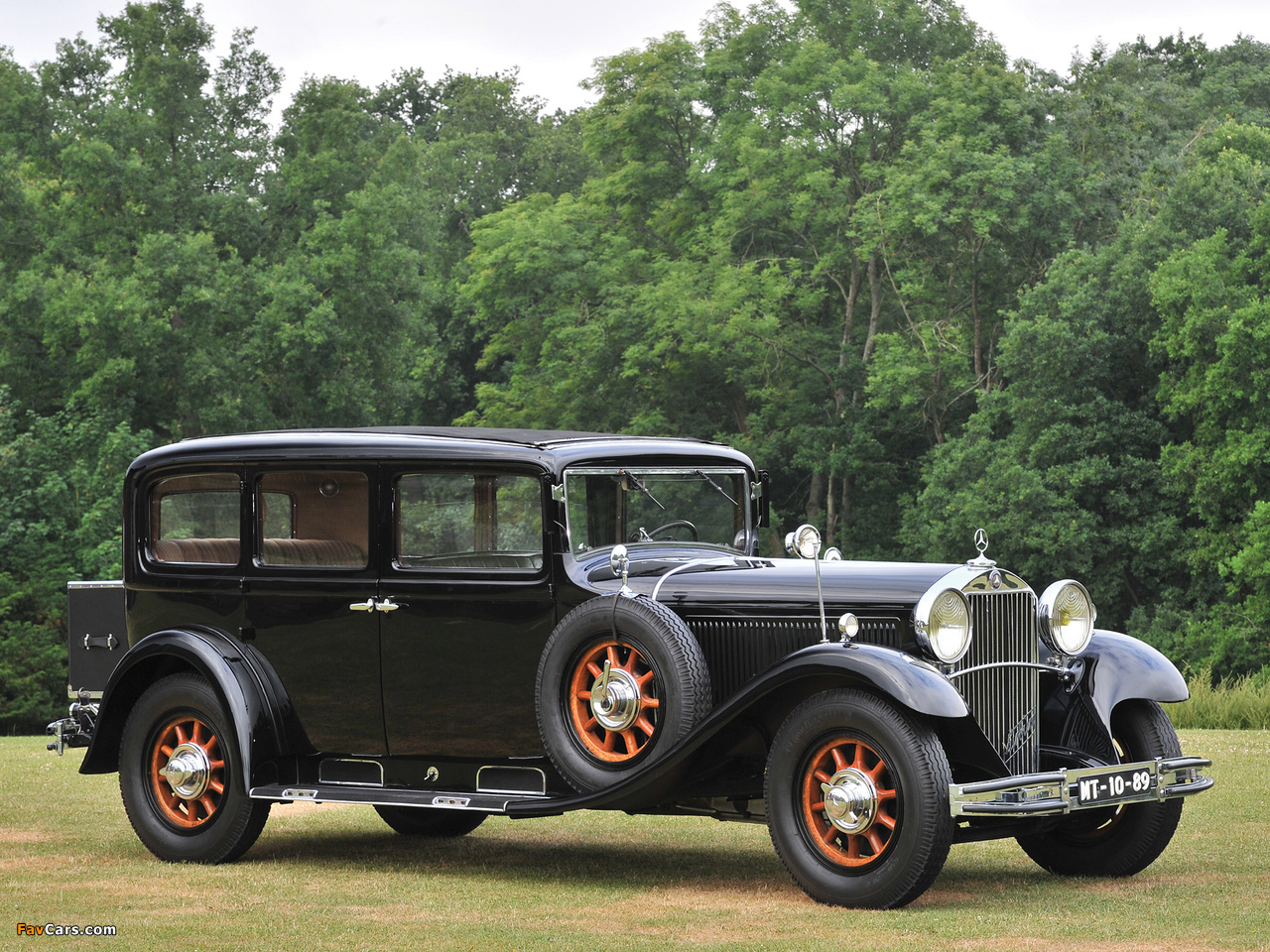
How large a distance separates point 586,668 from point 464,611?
0.82 m

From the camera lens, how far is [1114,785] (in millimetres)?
7000

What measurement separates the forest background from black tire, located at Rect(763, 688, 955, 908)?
2568cm

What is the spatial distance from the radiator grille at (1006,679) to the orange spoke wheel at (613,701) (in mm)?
1375

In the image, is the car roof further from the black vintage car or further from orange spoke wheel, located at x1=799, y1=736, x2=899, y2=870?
orange spoke wheel, located at x1=799, y1=736, x2=899, y2=870

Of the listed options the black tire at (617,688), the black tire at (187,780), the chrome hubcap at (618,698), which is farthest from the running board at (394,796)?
the chrome hubcap at (618,698)

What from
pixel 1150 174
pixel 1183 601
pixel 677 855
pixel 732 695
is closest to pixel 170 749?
pixel 677 855

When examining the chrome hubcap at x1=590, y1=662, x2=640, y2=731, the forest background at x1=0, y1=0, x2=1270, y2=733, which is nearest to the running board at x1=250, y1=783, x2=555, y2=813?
the chrome hubcap at x1=590, y1=662, x2=640, y2=731

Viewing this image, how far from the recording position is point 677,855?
8.63 m

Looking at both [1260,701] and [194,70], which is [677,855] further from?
[194,70]

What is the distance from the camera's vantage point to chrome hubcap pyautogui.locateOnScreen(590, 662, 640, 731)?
24.4ft

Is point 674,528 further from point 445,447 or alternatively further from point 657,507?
point 445,447

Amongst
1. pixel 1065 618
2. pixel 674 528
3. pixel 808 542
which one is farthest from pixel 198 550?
pixel 1065 618

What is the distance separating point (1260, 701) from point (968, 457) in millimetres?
17633

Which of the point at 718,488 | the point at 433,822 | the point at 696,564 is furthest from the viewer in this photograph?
the point at 433,822
